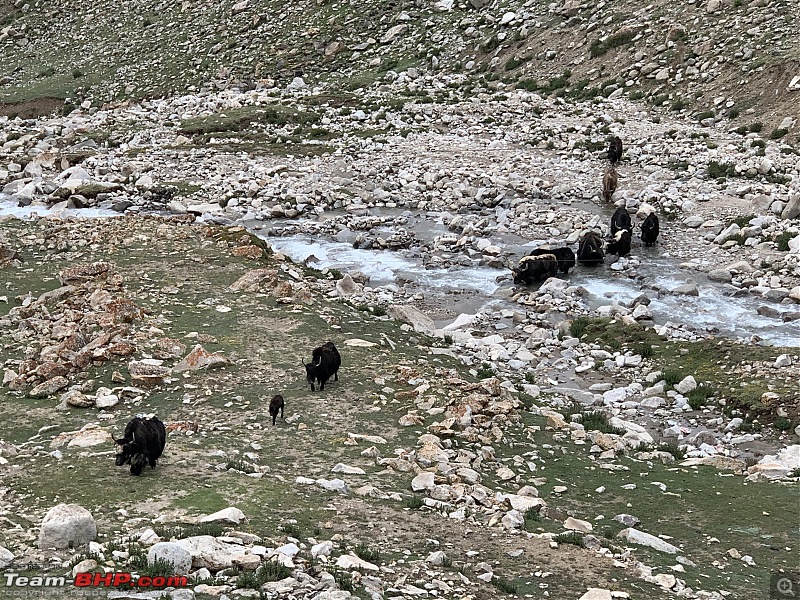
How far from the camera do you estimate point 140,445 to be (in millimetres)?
9461

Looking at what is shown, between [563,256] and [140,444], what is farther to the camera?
[563,256]

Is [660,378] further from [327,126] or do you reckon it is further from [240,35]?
[240,35]

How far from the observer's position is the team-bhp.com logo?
6.57 meters

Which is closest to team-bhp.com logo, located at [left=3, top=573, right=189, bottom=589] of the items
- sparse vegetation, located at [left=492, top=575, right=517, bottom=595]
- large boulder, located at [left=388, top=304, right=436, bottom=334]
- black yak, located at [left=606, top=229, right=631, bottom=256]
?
sparse vegetation, located at [left=492, top=575, right=517, bottom=595]

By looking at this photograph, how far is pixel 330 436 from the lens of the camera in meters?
11.3

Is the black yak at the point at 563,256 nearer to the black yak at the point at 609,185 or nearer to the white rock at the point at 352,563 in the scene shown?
the black yak at the point at 609,185

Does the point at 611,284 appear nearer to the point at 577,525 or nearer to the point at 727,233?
the point at 727,233

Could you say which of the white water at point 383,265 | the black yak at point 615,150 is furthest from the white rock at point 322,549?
the black yak at point 615,150

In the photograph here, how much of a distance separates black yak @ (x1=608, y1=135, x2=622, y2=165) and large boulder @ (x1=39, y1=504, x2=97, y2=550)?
21.3 metres

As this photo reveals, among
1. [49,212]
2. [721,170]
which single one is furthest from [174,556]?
[721,170]

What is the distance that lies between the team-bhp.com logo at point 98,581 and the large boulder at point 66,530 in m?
0.59

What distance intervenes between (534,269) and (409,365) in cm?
642

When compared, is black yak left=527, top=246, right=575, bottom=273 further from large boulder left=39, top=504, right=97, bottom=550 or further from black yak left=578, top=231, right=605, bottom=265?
large boulder left=39, top=504, right=97, bottom=550

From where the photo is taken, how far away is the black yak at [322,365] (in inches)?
500
